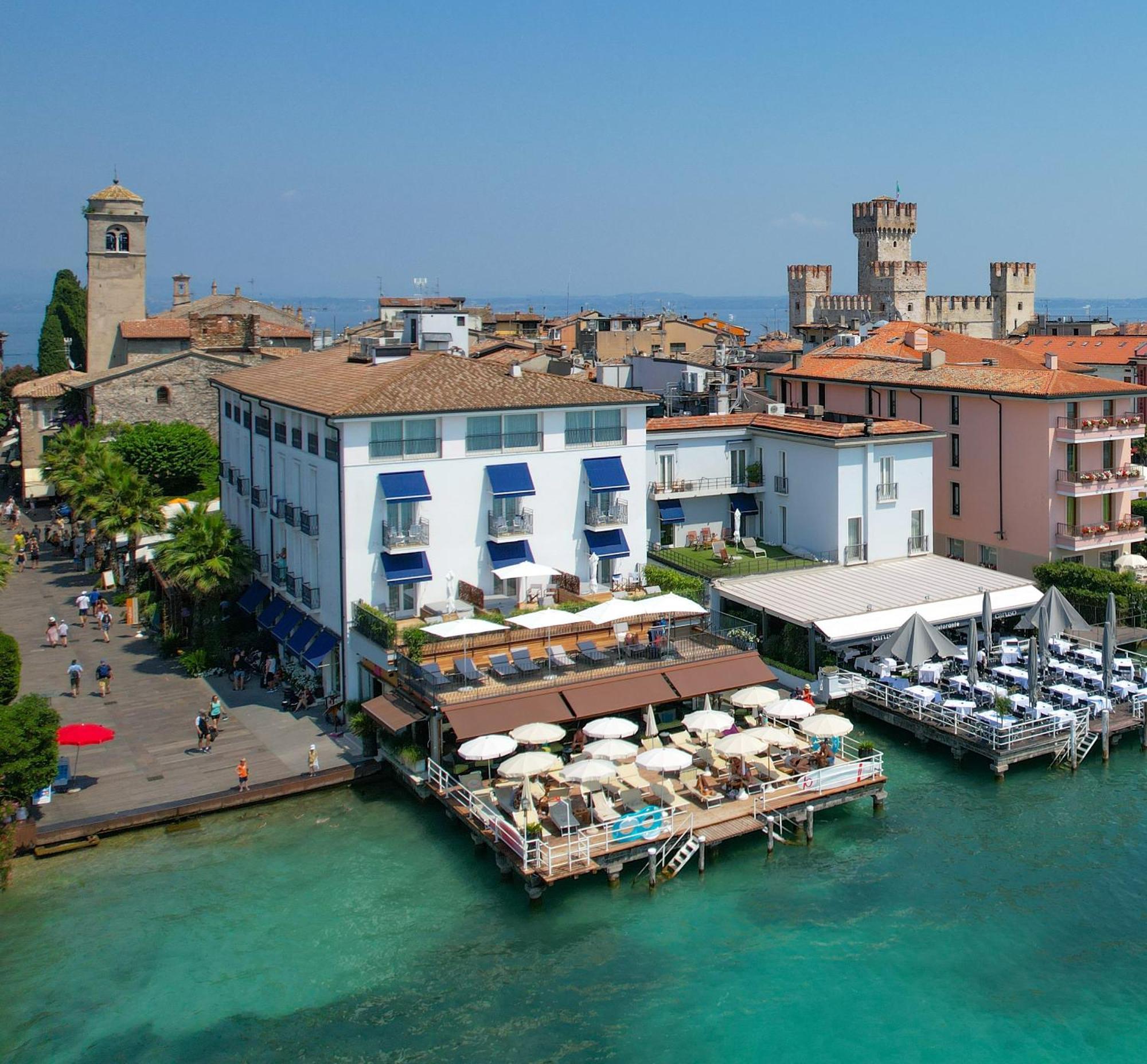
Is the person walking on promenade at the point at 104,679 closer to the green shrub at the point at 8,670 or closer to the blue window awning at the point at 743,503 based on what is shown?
the green shrub at the point at 8,670

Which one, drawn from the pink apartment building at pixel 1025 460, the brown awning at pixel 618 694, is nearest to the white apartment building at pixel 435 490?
the brown awning at pixel 618 694

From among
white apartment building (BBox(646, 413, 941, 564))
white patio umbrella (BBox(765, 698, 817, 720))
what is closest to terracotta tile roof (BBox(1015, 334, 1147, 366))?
white apartment building (BBox(646, 413, 941, 564))

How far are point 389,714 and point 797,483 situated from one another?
19.9 m

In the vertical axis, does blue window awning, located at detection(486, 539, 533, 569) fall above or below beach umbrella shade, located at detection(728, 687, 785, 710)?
above

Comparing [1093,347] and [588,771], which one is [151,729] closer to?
[588,771]

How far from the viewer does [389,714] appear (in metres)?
33.0

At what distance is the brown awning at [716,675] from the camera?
1361 inches

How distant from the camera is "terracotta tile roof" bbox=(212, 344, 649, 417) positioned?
36750 mm

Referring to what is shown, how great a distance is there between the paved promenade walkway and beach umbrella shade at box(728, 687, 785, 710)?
10516 mm

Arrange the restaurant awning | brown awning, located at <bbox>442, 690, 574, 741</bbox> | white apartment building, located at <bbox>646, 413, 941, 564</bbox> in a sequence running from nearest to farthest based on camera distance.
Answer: brown awning, located at <bbox>442, 690, 574, 741</bbox>, the restaurant awning, white apartment building, located at <bbox>646, 413, 941, 564</bbox>

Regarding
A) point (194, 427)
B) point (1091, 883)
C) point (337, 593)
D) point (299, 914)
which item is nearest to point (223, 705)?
point (337, 593)

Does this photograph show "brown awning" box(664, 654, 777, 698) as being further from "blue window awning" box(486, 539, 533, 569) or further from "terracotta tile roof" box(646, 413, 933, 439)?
"terracotta tile roof" box(646, 413, 933, 439)

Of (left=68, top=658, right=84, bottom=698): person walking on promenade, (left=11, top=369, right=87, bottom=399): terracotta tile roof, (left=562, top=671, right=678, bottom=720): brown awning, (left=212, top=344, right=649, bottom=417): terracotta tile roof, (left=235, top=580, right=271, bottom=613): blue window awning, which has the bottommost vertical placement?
(left=68, top=658, right=84, bottom=698): person walking on promenade

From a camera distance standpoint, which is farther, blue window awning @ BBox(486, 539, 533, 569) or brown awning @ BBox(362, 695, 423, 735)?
blue window awning @ BBox(486, 539, 533, 569)
